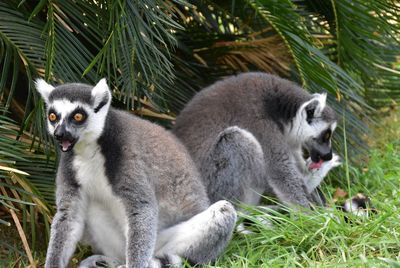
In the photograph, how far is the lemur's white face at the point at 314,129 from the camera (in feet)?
20.8

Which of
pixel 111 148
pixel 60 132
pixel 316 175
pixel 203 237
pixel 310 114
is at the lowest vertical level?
pixel 316 175

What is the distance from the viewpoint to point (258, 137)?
20.2ft

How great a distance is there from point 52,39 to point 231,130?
1562 mm

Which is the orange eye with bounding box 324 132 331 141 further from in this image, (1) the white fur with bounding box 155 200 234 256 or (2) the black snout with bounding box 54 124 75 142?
(2) the black snout with bounding box 54 124 75 142

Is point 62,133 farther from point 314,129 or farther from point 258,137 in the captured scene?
point 314,129

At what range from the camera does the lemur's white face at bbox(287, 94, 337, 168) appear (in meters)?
6.33

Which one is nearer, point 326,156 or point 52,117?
point 52,117

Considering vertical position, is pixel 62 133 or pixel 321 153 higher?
pixel 62 133

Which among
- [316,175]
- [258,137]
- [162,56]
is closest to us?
[162,56]

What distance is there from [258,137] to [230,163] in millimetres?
370

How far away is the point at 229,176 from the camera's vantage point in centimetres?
596

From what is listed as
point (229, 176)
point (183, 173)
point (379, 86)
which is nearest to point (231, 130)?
point (229, 176)

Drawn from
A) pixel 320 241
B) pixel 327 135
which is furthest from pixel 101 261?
pixel 327 135

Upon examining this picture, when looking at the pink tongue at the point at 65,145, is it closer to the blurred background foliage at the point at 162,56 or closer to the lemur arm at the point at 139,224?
the lemur arm at the point at 139,224
